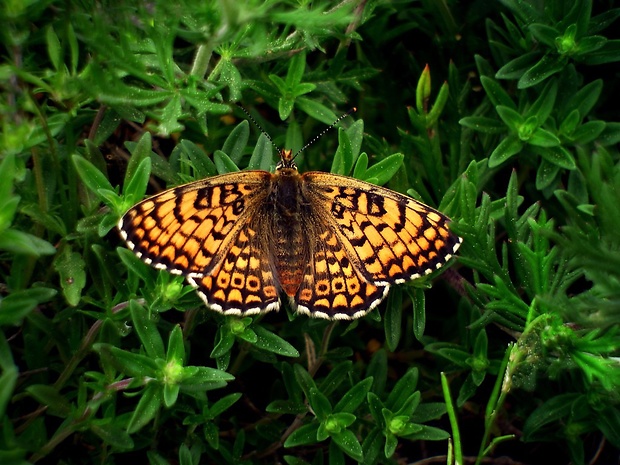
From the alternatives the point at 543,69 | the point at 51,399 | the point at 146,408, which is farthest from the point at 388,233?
the point at 51,399

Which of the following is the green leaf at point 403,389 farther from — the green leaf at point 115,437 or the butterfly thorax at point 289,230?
the green leaf at point 115,437

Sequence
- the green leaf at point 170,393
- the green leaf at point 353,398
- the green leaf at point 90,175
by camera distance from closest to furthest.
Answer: the green leaf at point 170,393 → the green leaf at point 90,175 → the green leaf at point 353,398

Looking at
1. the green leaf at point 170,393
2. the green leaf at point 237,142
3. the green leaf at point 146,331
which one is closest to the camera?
the green leaf at point 170,393

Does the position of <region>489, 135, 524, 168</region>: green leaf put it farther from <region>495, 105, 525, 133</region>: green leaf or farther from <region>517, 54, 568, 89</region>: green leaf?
<region>517, 54, 568, 89</region>: green leaf

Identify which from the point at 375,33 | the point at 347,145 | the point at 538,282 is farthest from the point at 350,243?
the point at 375,33

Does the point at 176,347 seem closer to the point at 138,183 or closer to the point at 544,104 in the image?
the point at 138,183

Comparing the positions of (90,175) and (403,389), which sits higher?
(90,175)

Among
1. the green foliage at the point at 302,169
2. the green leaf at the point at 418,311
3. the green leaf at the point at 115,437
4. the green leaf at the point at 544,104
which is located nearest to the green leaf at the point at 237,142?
the green foliage at the point at 302,169
